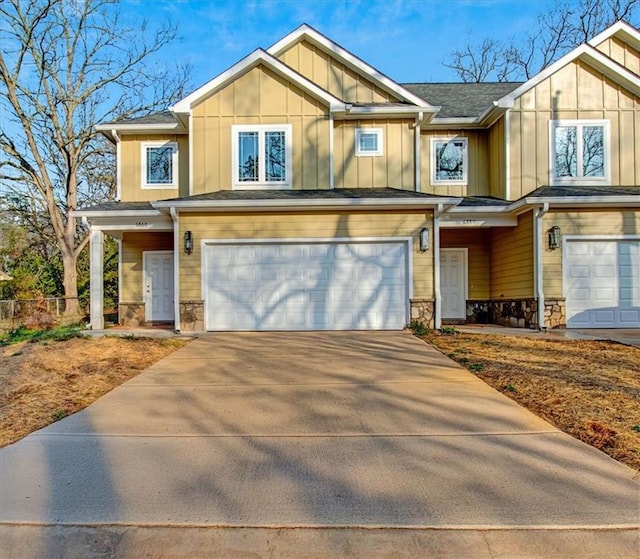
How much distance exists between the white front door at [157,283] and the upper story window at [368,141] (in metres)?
6.05

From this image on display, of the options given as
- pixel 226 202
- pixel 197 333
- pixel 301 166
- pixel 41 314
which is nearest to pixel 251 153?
pixel 301 166

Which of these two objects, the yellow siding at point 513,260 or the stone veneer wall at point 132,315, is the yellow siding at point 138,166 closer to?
the stone veneer wall at point 132,315

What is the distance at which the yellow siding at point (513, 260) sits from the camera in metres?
11.1

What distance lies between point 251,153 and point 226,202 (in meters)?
2.09

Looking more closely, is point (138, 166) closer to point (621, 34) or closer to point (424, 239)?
point (424, 239)

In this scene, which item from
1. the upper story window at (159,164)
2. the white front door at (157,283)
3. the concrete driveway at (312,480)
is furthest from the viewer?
the white front door at (157,283)

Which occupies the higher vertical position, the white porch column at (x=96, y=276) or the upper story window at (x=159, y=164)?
the upper story window at (x=159, y=164)

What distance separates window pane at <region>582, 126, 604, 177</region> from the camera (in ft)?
38.8

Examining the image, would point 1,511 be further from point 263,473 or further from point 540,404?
point 540,404

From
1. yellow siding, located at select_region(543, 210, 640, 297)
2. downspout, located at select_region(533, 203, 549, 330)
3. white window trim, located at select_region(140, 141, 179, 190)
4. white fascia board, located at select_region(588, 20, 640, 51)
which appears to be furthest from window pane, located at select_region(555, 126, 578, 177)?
white window trim, located at select_region(140, 141, 179, 190)

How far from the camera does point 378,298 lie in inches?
419

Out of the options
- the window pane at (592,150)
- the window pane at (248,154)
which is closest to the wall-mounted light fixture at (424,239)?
the window pane at (248,154)

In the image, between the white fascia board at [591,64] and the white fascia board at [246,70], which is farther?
the white fascia board at [591,64]

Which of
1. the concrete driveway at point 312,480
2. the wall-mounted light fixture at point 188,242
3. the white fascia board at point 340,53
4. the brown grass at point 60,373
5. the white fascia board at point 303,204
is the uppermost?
the white fascia board at point 340,53
